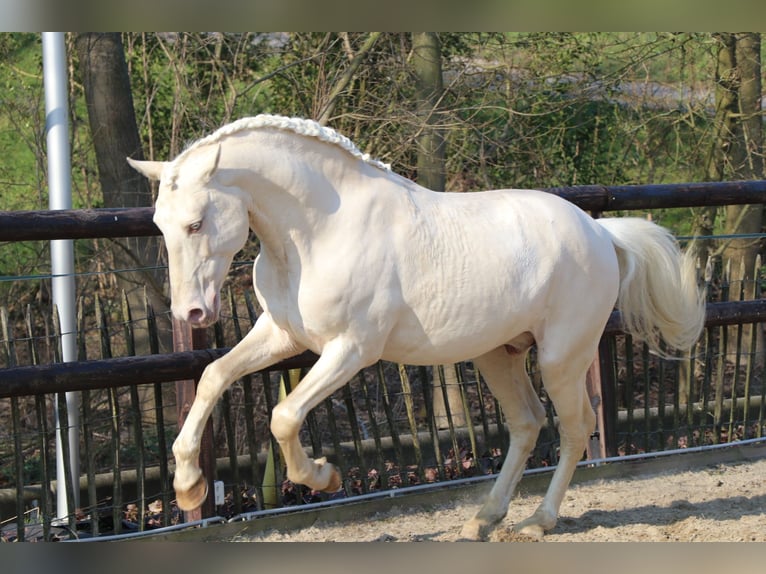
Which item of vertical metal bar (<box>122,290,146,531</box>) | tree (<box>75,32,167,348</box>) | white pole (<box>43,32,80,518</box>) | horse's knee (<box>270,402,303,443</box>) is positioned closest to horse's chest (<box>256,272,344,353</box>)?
horse's knee (<box>270,402,303,443</box>)

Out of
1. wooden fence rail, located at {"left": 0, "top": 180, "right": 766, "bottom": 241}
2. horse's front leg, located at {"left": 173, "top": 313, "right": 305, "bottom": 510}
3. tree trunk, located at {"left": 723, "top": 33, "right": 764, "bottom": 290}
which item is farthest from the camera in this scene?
tree trunk, located at {"left": 723, "top": 33, "right": 764, "bottom": 290}

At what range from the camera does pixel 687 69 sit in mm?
10086

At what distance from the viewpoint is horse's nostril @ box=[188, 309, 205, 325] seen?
358 centimetres

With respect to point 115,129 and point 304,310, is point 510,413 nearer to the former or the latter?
point 304,310

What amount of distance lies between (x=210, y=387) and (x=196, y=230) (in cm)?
69

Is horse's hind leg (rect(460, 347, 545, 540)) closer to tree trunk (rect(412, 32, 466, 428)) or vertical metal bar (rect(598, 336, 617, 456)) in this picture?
vertical metal bar (rect(598, 336, 617, 456))

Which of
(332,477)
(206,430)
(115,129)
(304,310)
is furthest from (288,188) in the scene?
(115,129)

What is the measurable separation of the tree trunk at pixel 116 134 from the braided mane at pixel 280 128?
442 cm

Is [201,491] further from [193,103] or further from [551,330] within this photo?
[193,103]

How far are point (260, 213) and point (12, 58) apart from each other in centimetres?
672

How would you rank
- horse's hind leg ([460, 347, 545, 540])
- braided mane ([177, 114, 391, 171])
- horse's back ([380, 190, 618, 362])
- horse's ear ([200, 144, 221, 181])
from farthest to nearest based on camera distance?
horse's hind leg ([460, 347, 545, 540]), horse's back ([380, 190, 618, 362]), braided mane ([177, 114, 391, 171]), horse's ear ([200, 144, 221, 181])

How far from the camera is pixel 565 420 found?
4.62 metres

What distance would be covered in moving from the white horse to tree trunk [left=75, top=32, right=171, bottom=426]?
4355 mm

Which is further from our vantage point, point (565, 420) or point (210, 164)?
point (565, 420)
